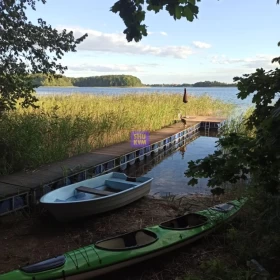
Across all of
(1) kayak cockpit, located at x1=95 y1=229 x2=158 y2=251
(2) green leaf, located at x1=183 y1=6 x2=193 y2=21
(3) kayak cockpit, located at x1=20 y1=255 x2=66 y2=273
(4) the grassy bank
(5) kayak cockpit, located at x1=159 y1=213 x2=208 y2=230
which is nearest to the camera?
(2) green leaf, located at x1=183 y1=6 x2=193 y2=21

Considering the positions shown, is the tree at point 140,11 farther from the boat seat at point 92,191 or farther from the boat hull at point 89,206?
the boat seat at point 92,191

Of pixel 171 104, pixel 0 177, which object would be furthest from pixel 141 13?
pixel 171 104

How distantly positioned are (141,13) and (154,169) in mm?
8294

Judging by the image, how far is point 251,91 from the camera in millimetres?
3252

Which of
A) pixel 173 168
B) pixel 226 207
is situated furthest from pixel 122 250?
pixel 173 168

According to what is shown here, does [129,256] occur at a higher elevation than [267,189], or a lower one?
lower

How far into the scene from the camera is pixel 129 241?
4035 mm

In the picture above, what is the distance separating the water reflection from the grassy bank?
1.48 meters

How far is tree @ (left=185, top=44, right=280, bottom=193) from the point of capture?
9.10 ft

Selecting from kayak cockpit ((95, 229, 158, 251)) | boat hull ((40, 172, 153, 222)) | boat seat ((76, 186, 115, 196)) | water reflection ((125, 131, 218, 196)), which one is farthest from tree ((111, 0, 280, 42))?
water reflection ((125, 131, 218, 196))

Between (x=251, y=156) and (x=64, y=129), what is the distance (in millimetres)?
6919

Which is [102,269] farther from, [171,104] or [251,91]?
[171,104]

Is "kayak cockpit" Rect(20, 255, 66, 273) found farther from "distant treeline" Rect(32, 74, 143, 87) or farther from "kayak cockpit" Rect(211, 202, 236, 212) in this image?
"distant treeline" Rect(32, 74, 143, 87)

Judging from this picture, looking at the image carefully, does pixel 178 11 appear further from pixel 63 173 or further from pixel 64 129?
pixel 64 129
